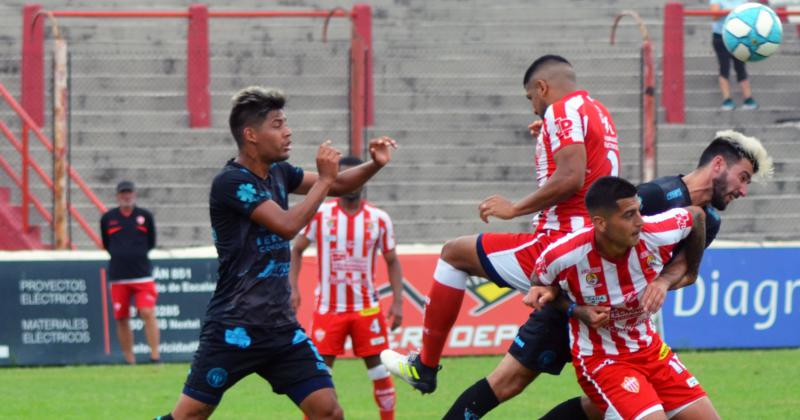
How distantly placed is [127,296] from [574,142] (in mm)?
7991

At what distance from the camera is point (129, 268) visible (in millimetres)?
14398

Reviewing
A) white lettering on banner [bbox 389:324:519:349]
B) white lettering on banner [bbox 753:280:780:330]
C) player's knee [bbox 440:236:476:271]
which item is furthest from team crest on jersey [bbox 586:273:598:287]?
white lettering on banner [bbox 753:280:780:330]

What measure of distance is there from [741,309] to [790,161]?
419cm

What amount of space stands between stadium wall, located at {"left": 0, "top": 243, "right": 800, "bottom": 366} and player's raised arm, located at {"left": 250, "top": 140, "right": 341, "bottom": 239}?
7.77 meters

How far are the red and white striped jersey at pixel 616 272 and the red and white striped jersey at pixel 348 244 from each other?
4.27 m

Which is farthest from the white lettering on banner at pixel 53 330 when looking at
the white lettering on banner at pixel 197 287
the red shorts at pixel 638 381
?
the red shorts at pixel 638 381

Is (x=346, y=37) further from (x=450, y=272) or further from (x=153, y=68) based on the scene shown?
(x=450, y=272)

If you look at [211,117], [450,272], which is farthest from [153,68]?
[450,272]

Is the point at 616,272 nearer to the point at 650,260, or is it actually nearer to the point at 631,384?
the point at 650,260

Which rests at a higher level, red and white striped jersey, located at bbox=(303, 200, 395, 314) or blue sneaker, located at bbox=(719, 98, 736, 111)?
blue sneaker, located at bbox=(719, 98, 736, 111)

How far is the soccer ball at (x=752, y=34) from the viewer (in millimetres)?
9859

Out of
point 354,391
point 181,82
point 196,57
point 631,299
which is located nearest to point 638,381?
point 631,299

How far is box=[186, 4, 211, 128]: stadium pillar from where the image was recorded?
60.7 ft

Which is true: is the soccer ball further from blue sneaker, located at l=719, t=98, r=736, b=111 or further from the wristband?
blue sneaker, located at l=719, t=98, r=736, b=111
